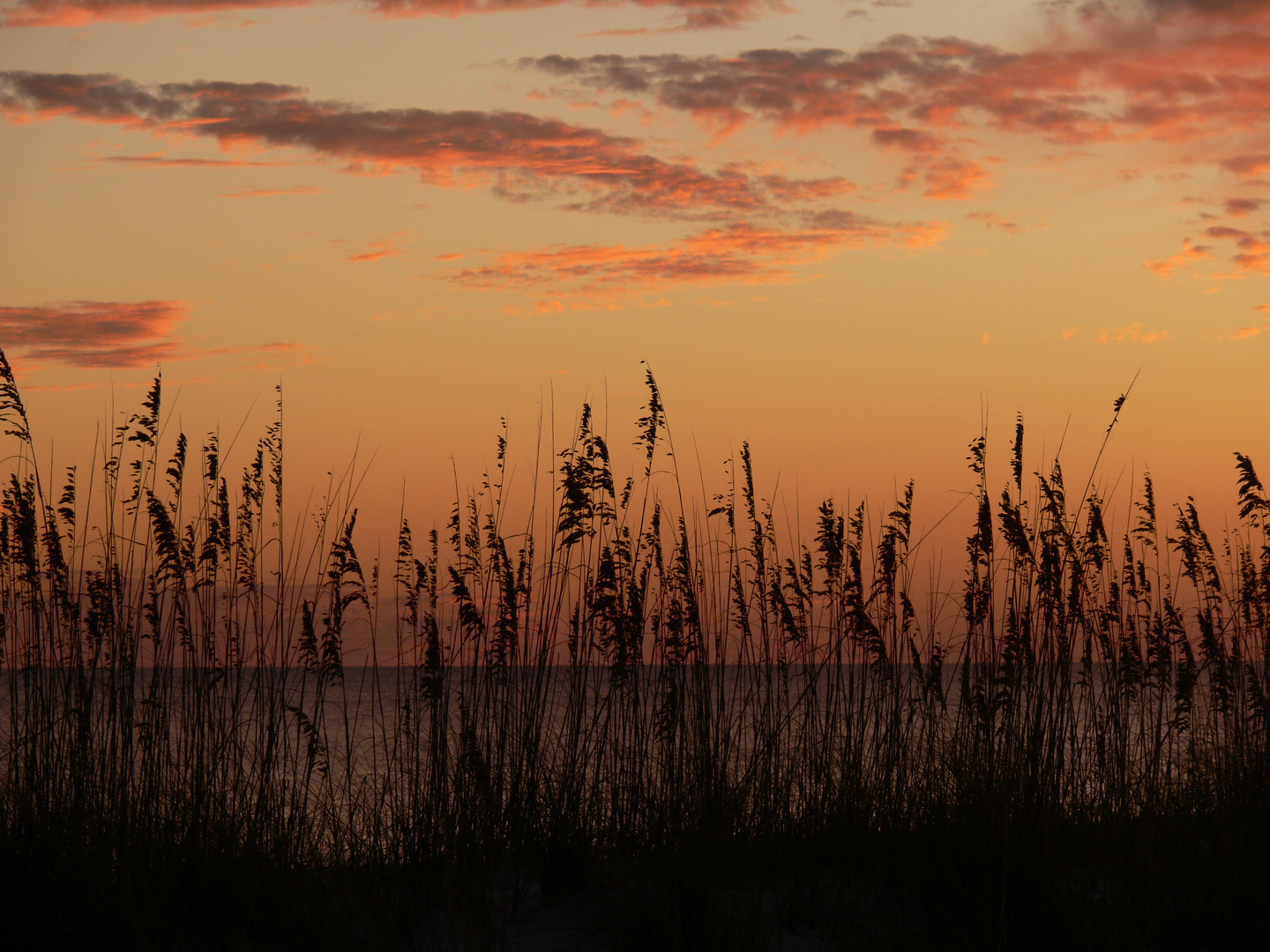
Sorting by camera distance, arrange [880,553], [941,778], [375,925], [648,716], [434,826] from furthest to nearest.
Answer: [880,553], [648,716], [941,778], [434,826], [375,925]

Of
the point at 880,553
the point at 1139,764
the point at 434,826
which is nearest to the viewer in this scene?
the point at 434,826

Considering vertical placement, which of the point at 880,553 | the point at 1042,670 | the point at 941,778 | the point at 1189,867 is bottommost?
the point at 1189,867

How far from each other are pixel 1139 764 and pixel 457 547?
4316 mm

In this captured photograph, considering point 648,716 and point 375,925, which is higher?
point 648,716

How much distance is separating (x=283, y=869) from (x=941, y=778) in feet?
9.37

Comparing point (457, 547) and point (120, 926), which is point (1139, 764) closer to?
point (457, 547)

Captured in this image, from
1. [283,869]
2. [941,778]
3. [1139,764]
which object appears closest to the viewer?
[283,869]

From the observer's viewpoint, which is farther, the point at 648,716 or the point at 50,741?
the point at 648,716

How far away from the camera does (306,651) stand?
5.24 meters

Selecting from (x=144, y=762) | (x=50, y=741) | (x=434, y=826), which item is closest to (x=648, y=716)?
(x=434, y=826)

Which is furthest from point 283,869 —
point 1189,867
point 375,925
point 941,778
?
point 1189,867

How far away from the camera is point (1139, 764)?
21.6 feet

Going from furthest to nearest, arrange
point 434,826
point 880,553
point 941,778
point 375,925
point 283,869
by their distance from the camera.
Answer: point 880,553 → point 941,778 → point 434,826 → point 283,869 → point 375,925

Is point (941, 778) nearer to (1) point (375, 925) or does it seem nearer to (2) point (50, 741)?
(1) point (375, 925)
